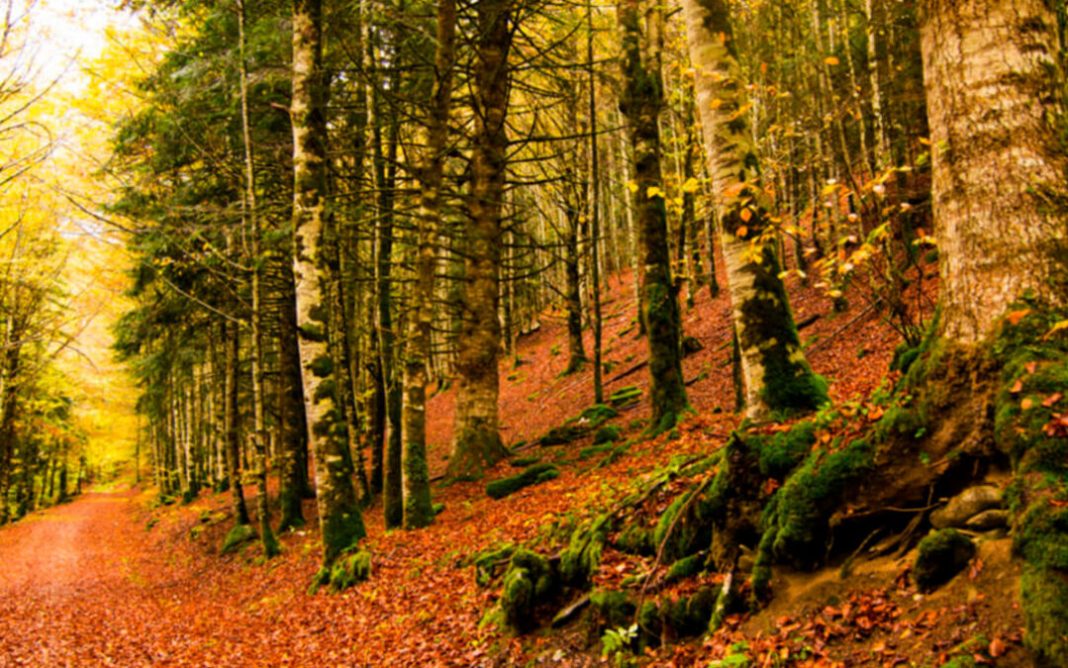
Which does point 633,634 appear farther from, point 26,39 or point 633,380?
point 633,380

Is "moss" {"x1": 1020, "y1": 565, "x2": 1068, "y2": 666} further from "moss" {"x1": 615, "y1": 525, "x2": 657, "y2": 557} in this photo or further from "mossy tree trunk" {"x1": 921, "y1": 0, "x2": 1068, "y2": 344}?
"moss" {"x1": 615, "y1": 525, "x2": 657, "y2": 557}

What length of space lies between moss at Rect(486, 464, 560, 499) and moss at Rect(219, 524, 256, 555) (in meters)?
7.38

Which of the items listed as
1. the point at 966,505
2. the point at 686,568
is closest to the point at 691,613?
the point at 686,568

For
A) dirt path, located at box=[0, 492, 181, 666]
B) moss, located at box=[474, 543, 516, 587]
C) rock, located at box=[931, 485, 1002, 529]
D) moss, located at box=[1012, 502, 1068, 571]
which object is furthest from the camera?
dirt path, located at box=[0, 492, 181, 666]

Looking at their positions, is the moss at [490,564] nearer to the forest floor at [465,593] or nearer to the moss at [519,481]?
the forest floor at [465,593]

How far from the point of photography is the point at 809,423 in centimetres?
436

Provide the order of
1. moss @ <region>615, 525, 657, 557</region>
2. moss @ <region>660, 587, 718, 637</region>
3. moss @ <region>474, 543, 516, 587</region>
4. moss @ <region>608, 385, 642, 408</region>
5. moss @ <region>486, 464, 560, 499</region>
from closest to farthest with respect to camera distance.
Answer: moss @ <region>660, 587, 718, 637</region> < moss @ <region>615, 525, 657, 557</region> < moss @ <region>474, 543, 516, 587</region> < moss @ <region>486, 464, 560, 499</region> < moss @ <region>608, 385, 642, 408</region>

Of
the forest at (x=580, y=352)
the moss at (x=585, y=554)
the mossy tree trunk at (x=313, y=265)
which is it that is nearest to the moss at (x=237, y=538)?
the forest at (x=580, y=352)

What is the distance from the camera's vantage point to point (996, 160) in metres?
3.04

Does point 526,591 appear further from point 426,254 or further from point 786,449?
point 426,254

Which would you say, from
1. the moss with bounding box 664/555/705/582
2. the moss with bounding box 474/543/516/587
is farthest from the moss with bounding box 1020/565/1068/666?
the moss with bounding box 474/543/516/587

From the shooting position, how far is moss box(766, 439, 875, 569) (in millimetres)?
3631

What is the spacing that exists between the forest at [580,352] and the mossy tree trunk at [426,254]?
0.05 meters

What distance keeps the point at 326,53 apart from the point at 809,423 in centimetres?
1185
